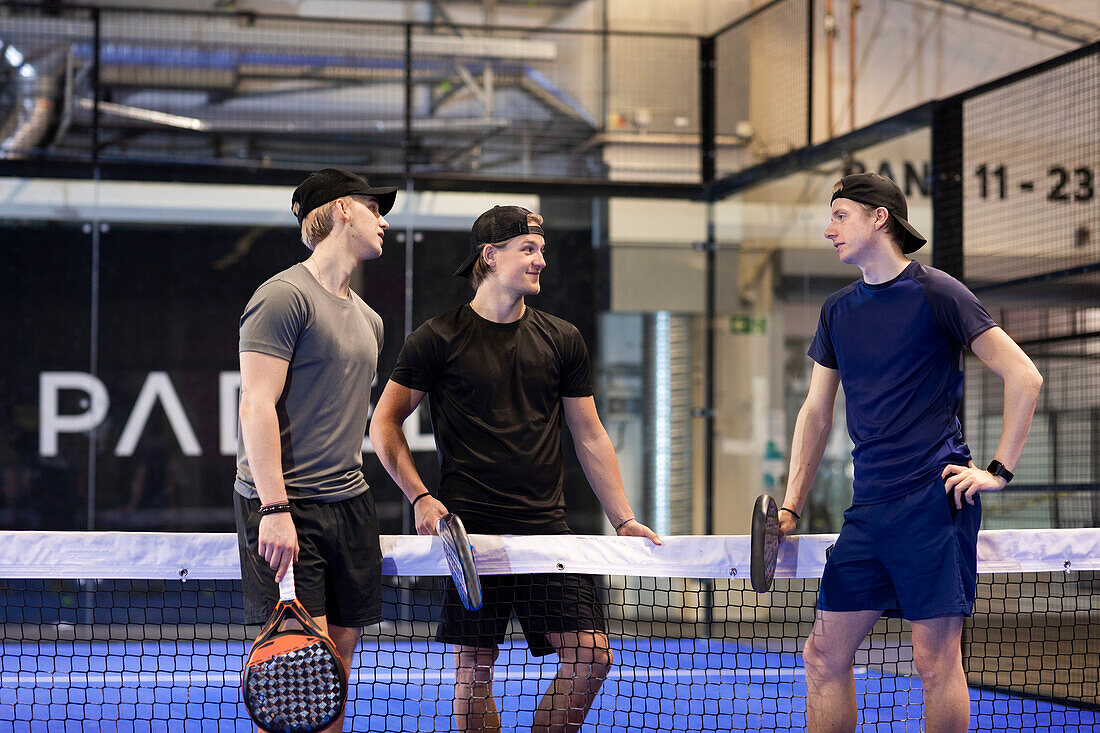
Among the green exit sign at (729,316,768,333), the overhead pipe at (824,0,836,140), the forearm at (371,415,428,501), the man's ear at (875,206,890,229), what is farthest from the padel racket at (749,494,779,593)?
the overhead pipe at (824,0,836,140)

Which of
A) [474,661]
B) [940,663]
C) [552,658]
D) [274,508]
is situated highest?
[274,508]

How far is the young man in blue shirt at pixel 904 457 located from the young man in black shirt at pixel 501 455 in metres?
0.61

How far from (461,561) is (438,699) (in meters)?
1.54

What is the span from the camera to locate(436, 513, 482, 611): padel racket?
273 cm

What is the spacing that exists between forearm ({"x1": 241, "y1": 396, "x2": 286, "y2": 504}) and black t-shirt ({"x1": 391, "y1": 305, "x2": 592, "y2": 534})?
0.69 metres

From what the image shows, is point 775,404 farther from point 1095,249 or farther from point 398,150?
point 398,150

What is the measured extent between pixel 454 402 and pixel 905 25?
561cm

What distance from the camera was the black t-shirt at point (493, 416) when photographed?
3.25 meters

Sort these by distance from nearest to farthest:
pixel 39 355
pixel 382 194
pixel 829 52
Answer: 1. pixel 382 194
2. pixel 39 355
3. pixel 829 52

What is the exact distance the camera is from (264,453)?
2.67 meters

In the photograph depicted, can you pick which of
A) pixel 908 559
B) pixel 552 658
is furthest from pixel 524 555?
pixel 552 658

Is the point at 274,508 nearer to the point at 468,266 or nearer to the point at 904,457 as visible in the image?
the point at 468,266

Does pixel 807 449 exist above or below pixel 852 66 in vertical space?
below

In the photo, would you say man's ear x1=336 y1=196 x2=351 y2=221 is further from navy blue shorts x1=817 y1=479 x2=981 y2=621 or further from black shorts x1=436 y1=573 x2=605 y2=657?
navy blue shorts x1=817 y1=479 x2=981 y2=621
